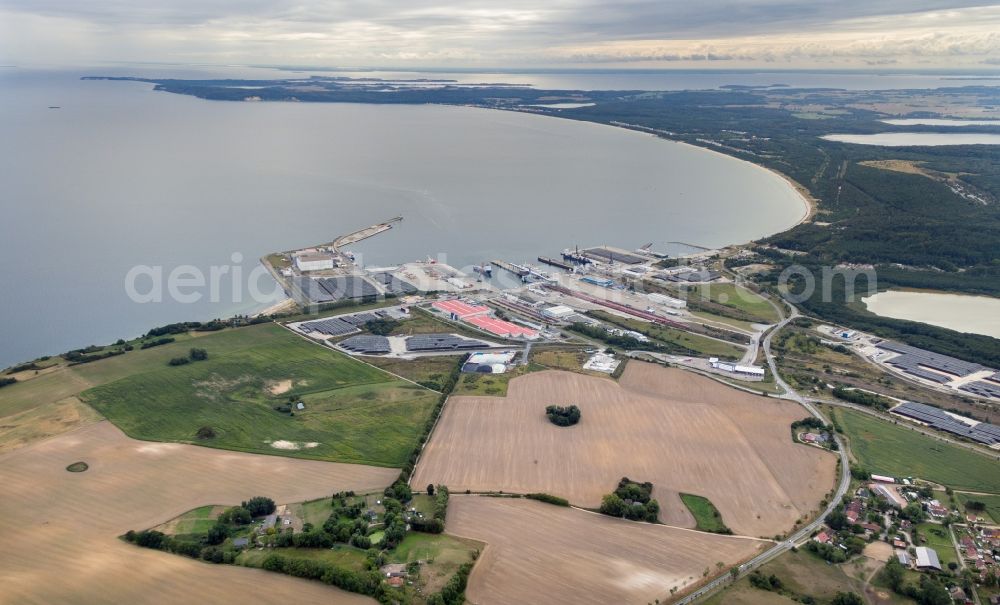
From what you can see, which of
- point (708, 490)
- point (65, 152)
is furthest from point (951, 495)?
point (65, 152)

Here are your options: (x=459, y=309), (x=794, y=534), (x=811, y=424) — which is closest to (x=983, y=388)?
(x=811, y=424)

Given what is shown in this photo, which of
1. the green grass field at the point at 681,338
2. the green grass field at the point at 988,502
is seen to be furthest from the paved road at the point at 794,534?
the green grass field at the point at 681,338

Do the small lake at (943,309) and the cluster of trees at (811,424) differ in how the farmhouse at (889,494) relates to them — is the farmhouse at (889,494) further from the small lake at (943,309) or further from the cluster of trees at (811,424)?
the small lake at (943,309)

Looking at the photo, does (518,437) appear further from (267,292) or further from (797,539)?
(267,292)

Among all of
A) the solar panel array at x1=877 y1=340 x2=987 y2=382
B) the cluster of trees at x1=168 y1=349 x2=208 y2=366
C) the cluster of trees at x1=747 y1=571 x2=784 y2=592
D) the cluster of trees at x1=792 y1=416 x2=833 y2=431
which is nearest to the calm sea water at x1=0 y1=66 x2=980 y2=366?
the cluster of trees at x1=168 y1=349 x2=208 y2=366

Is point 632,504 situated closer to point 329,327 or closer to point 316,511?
point 316,511

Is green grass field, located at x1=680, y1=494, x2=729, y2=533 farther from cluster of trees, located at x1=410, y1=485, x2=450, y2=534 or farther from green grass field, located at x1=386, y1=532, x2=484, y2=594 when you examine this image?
cluster of trees, located at x1=410, y1=485, x2=450, y2=534
